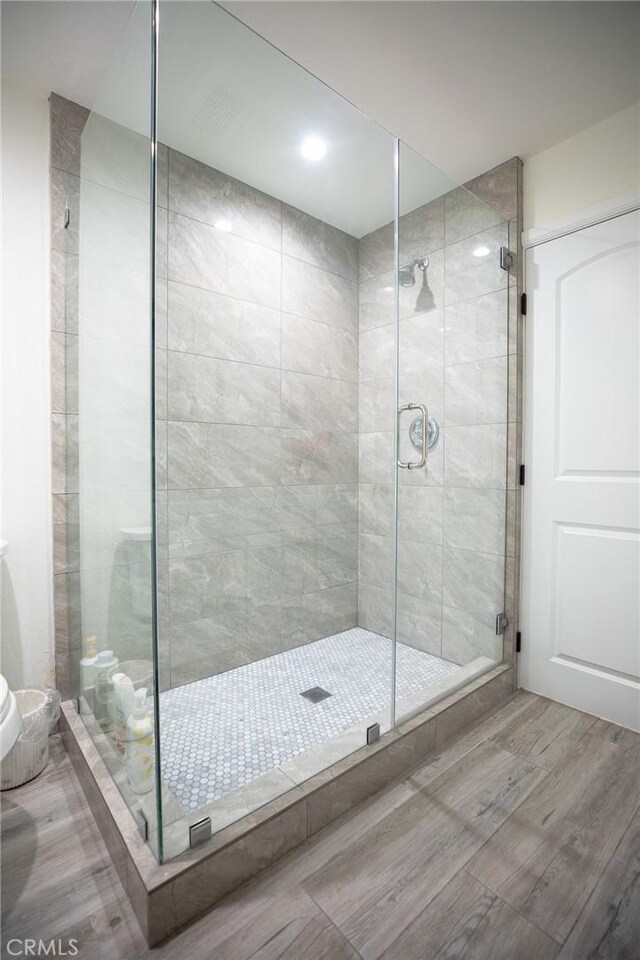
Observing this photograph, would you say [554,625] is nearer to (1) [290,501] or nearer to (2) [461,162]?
(1) [290,501]

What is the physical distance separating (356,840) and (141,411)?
1.38 meters

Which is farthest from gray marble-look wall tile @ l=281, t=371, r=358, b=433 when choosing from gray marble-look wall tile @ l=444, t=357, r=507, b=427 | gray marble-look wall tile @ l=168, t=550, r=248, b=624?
gray marble-look wall tile @ l=168, t=550, r=248, b=624

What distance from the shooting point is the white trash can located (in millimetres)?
1510

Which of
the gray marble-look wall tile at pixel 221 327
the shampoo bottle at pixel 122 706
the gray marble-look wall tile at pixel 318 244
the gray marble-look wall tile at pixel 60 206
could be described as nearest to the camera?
the shampoo bottle at pixel 122 706

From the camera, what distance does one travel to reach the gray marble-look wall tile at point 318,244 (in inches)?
88.9

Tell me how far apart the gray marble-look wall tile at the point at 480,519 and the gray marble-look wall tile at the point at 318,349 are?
0.88m

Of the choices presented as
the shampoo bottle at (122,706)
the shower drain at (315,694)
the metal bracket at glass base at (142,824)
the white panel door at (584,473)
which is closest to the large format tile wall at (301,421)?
the white panel door at (584,473)

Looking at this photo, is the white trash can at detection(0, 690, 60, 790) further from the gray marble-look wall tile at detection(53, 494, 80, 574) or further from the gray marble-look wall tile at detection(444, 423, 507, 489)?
the gray marble-look wall tile at detection(444, 423, 507, 489)

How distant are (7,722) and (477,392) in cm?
218

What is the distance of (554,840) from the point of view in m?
1.32

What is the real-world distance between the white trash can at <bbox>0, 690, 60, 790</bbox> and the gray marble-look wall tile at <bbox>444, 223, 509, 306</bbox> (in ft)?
8.22

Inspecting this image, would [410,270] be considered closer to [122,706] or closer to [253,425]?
[253,425]

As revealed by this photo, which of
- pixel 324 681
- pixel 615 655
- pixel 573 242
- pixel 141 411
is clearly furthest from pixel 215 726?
pixel 573 242

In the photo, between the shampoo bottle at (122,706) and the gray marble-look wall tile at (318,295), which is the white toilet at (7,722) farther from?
the gray marble-look wall tile at (318,295)
